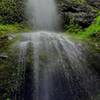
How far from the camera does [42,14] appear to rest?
15.5 meters

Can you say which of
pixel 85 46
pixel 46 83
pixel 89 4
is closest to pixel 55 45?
pixel 85 46

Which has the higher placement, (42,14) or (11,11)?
(11,11)

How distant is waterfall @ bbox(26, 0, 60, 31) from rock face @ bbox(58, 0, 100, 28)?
1.66 feet

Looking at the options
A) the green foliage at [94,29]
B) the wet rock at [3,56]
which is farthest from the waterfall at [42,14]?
the wet rock at [3,56]

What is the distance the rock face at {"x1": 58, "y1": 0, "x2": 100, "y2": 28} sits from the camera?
13871 millimetres

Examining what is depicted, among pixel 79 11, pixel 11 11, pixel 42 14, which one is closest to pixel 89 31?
pixel 79 11

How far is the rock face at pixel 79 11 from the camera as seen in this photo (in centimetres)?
1387

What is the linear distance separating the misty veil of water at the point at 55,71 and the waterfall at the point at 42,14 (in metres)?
4.29

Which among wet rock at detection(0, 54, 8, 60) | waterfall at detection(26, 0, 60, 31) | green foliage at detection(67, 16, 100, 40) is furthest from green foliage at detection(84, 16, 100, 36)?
wet rock at detection(0, 54, 8, 60)

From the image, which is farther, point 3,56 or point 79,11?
point 79,11

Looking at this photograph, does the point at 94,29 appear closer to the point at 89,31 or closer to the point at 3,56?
the point at 89,31

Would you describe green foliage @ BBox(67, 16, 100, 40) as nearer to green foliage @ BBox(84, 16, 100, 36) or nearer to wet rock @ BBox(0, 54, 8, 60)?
green foliage @ BBox(84, 16, 100, 36)

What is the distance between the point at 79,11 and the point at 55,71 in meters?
6.74

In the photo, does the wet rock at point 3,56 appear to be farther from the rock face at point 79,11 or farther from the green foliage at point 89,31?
the rock face at point 79,11
